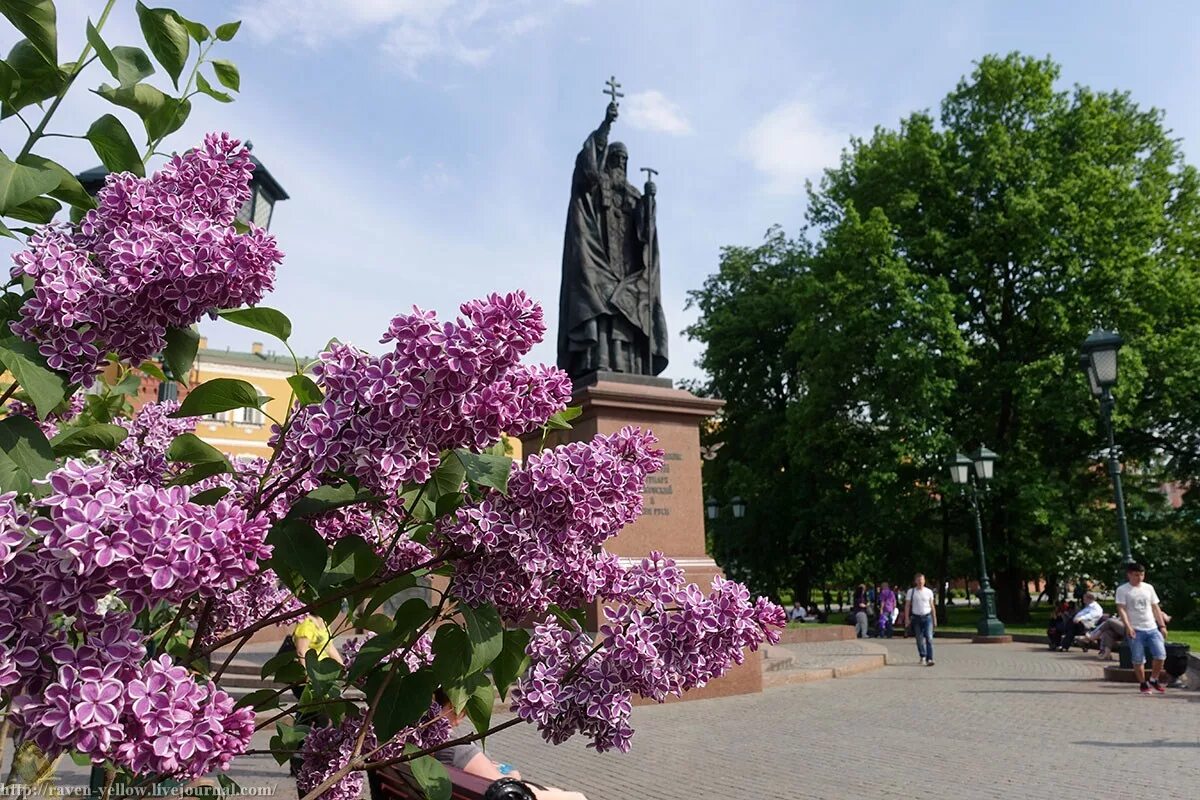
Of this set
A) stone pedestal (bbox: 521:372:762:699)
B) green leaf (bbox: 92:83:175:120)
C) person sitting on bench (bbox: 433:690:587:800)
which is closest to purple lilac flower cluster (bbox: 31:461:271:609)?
green leaf (bbox: 92:83:175:120)

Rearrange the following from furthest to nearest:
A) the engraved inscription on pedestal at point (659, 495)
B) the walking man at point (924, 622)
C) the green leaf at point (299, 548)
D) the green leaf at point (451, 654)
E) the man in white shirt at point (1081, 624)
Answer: the man in white shirt at point (1081, 624)
the walking man at point (924, 622)
the engraved inscription on pedestal at point (659, 495)
the green leaf at point (451, 654)
the green leaf at point (299, 548)

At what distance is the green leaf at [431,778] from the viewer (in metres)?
1.94

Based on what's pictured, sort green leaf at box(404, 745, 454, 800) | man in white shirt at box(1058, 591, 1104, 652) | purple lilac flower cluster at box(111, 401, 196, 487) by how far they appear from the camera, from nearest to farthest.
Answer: green leaf at box(404, 745, 454, 800) < purple lilac flower cluster at box(111, 401, 196, 487) < man in white shirt at box(1058, 591, 1104, 652)

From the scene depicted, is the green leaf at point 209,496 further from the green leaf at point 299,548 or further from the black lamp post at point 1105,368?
the black lamp post at point 1105,368

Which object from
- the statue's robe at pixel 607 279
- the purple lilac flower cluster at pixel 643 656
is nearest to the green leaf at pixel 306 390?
the purple lilac flower cluster at pixel 643 656

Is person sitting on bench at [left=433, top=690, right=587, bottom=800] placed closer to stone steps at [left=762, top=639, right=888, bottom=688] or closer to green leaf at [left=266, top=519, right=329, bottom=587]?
A: green leaf at [left=266, top=519, right=329, bottom=587]

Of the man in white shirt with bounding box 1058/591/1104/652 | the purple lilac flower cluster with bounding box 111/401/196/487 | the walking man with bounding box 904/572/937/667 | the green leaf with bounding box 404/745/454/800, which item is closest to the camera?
the green leaf with bounding box 404/745/454/800

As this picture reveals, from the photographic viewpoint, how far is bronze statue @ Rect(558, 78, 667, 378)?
42.9ft

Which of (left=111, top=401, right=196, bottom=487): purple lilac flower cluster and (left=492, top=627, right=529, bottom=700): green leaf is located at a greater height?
(left=111, top=401, right=196, bottom=487): purple lilac flower cluster

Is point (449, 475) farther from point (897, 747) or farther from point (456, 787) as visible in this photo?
point (897, 747)

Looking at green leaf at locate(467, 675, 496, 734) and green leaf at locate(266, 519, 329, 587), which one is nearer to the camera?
green leaf at locate(266, 519, 329, 587)

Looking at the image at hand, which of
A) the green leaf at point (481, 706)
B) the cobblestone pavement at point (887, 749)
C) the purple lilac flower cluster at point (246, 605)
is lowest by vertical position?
the cobblestone pavement at point (887, 749)

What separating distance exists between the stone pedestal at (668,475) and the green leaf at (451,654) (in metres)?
8.94

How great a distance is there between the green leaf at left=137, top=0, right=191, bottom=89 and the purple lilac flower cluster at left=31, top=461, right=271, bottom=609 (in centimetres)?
98
